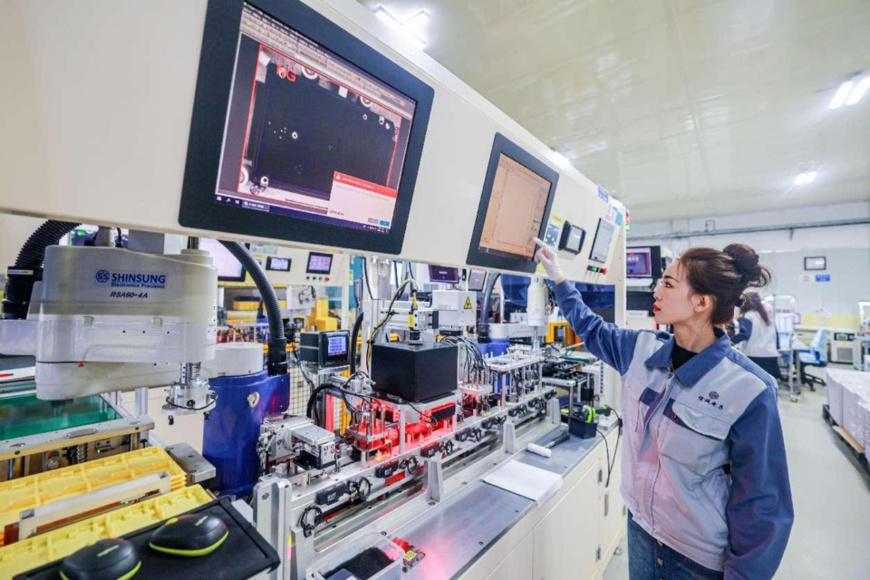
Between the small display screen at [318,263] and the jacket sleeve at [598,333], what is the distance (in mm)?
3266

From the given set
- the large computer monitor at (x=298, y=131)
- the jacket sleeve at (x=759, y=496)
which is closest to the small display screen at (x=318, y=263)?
the large computer monitor at (x=298, y=131)

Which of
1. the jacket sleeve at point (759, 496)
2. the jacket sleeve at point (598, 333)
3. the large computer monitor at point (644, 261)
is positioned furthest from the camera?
the large computer monitor at point (644, 261)

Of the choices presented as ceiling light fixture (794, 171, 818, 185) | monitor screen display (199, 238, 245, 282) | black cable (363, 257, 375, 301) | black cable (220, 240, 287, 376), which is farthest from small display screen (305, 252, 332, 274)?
ceiling light fixture (794, 171, 818, 185)

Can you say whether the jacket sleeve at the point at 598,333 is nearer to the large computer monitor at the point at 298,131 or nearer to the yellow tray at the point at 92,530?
the large computer monitor at the point at 298,131

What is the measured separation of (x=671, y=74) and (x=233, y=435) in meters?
4.50

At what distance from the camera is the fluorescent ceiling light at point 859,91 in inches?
148

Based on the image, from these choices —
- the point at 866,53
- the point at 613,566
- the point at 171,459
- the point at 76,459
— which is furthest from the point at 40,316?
the point at 866,53

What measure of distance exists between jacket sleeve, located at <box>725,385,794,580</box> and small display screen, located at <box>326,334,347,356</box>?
1563 millimetres

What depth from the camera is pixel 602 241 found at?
2539 millimetres

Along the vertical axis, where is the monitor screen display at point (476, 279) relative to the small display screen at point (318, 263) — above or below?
below

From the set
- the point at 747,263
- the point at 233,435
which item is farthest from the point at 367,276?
the point at 747,263

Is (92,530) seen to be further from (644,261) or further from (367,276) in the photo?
(644,261)

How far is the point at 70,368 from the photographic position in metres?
→ 0.73

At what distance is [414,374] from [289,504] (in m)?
0.55
